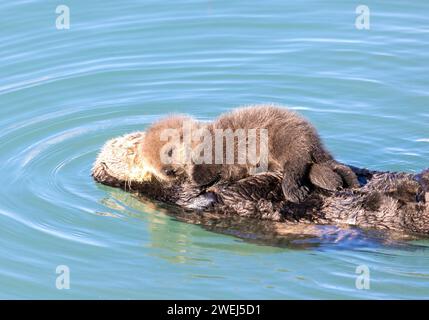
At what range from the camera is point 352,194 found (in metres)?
6.08

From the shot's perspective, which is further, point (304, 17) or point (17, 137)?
point (304, 17)

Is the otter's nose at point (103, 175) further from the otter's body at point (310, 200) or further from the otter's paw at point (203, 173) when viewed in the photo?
the otter's paw at point (203, 173)

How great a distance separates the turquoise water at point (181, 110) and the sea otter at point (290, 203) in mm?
161

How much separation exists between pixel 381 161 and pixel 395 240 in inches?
65.8

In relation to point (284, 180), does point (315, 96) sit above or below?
above

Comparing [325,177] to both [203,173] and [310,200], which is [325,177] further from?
[203,173]

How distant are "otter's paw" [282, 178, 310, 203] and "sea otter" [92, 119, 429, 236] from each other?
0.18ft

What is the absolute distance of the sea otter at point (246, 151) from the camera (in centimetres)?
609

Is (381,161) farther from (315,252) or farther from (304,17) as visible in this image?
(304,17)

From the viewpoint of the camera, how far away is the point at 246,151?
6.31m

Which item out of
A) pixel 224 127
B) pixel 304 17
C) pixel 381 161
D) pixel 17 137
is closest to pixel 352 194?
pixel 224 127

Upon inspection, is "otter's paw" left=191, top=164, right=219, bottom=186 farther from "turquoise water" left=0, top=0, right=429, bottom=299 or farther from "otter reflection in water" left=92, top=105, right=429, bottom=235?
"turquoise water" left=0, top=0, right=429, bottom=299
